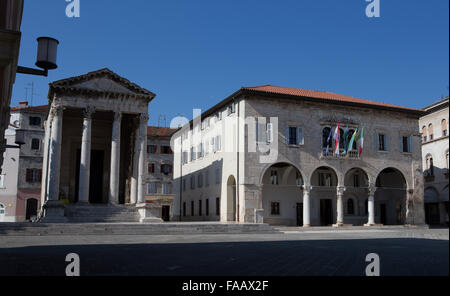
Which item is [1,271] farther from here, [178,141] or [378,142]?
[178,141]

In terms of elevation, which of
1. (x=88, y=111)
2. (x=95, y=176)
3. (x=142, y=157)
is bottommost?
(x=95, y=176)

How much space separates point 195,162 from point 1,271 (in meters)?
38.1

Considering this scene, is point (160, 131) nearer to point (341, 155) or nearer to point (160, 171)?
point (160, 171)

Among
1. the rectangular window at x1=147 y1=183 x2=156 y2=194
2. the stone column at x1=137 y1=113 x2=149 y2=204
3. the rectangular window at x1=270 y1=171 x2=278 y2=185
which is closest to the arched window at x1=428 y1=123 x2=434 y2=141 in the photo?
the rectangular window at x1=270 y1=171 x2=278 y2=185

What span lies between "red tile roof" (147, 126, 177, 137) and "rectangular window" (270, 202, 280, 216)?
80.2 feet

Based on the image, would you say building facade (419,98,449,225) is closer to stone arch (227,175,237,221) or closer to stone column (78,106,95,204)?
stone arch (227,175,237,221)

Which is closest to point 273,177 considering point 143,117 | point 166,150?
point 143,117

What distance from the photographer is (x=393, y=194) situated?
4166 centimetres

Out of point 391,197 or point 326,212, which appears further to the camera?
point 391,197

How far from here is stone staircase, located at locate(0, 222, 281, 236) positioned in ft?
73.0

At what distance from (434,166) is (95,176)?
34.3 meters

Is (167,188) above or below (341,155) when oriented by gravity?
below

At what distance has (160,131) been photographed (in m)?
60.6
